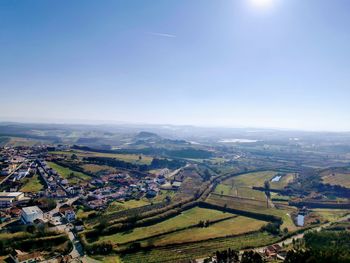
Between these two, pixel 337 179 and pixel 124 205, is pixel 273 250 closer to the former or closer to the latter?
pixel 124 205

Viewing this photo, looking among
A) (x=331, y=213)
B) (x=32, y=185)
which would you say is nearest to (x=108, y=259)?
(x=32, y=185)

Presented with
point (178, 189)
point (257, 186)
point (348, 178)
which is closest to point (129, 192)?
point (178, 189)

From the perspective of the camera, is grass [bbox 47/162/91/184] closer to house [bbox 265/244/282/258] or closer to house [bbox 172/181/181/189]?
house [bbox 172/181/181/189]

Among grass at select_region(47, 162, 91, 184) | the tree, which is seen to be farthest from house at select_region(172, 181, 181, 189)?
the tree

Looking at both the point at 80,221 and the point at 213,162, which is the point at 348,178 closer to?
the point at 213,162

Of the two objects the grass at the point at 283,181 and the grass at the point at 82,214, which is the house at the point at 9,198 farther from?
the grass at the point at 283,181

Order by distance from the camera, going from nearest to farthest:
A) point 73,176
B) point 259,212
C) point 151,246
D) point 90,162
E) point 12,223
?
1. point 151,246
2. point 12,223
3. point 259,212
4. point 73,176
5. point 90,162

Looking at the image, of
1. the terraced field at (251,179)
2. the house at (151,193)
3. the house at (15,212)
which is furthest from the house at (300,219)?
the house at (15,212)
